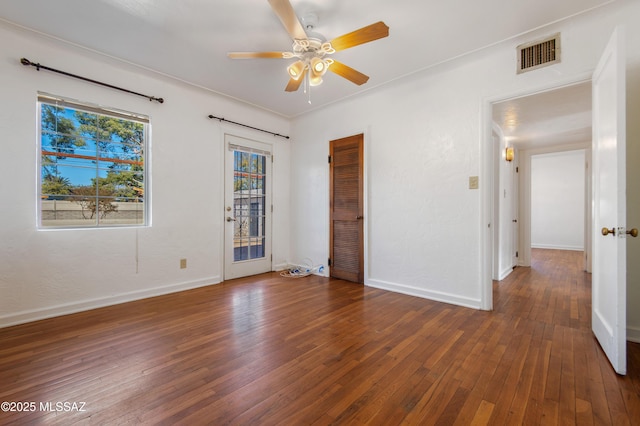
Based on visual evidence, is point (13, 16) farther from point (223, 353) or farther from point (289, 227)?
point (289, 227)

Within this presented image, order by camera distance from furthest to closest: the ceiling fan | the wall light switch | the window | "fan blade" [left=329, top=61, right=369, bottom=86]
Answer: the wall light switch
the window
"fan blade" [left=329, top=61, right=369, bottom=86]
the ceiling fan

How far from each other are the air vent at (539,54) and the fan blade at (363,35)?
1.59 m

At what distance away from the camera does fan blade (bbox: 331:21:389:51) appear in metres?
1.91

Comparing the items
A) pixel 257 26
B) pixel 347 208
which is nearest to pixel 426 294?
pixel 347 208

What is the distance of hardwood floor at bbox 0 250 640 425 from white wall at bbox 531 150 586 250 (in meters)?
5.46

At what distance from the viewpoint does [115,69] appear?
121 inches

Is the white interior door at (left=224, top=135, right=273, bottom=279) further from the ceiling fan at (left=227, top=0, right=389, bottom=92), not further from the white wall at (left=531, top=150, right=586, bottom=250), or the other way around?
the white wall at (left=531, top=150, right=586, bottom=250)

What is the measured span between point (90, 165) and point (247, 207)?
2.00 metres

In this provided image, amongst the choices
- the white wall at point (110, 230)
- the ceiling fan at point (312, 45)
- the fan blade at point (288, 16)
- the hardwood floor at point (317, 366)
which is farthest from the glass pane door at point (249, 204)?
the fan blade at point (288, 16)

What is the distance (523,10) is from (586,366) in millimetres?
2720

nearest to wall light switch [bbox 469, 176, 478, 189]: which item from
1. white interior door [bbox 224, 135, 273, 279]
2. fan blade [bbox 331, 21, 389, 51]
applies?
fan blade [bbox 331, 21, 389, 51]

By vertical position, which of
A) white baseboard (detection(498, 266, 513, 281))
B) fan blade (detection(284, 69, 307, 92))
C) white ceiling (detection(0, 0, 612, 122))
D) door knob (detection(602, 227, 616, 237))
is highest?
white ceiling (detection(0, 0, 612, 122))

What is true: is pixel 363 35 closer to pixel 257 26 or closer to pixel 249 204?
pixel 257 26

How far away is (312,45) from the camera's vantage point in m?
2.29
